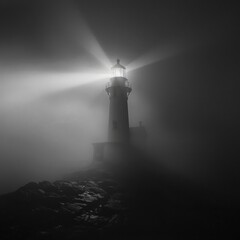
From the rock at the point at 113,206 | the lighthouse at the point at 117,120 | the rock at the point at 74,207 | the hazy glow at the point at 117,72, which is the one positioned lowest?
the rock at the point at 113,206

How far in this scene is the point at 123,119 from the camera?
2583cm

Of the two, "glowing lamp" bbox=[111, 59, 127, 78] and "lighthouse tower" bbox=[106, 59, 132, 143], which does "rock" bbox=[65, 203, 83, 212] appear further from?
"glowing lamp" bbox=[111, 59, 127, 78]

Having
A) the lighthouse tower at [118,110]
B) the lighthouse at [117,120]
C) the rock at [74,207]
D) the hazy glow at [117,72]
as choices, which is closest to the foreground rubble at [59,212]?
the rock at [74,207]

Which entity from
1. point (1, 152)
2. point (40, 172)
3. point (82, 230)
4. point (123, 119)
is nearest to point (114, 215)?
point (82, 230)

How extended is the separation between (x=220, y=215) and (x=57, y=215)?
12.6 meters

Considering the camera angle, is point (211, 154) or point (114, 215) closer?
point (114, 215)

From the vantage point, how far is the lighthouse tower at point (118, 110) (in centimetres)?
2561

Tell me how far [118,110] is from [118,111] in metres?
0.13

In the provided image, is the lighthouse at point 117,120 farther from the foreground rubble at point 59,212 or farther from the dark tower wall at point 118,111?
the foreground rubble at point 59,212

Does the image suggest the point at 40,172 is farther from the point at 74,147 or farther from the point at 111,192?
the point at 111,192

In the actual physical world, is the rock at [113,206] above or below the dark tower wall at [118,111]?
below

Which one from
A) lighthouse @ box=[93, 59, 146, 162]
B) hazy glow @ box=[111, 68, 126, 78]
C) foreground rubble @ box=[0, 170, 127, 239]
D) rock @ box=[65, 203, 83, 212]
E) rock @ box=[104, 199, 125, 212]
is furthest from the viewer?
Answer: hazy glow @ box=[111, 68, 126, 78]

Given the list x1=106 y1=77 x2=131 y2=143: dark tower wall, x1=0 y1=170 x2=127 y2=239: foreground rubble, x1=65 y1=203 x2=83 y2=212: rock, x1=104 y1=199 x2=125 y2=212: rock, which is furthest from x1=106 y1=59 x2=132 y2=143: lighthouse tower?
x1=65 y1=203 x2=83 y2=212: rock

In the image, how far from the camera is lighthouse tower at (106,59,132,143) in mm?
25609
